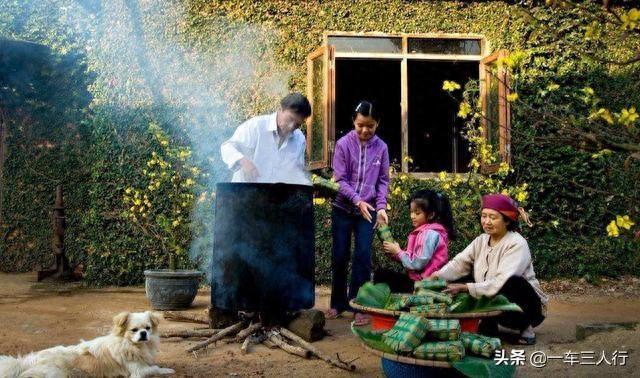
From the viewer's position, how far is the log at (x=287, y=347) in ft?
13.0

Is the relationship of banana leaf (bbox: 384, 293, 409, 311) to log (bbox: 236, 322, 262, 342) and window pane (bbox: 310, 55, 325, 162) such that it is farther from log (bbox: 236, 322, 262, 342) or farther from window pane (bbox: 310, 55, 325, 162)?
window pane (bbox: 310, 55, 325, 162)

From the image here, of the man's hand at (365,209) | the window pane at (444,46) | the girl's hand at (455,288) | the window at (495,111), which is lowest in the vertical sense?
the girl's hand at (455,288)

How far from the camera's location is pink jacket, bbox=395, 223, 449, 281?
4.48 meters

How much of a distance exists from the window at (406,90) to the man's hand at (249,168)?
248cm

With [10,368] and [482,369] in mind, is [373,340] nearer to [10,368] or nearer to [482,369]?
[482,369]

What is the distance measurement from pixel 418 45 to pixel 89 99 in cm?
504

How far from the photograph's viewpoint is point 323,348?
425 cm

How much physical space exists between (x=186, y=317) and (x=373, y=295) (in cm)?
201

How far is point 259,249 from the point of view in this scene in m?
4.13

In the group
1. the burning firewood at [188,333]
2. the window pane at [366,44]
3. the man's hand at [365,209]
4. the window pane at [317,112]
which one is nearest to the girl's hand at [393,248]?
the man's hand at [365,209]

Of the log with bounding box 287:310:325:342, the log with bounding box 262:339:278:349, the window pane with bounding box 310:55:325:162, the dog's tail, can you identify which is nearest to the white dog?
the dog's tail

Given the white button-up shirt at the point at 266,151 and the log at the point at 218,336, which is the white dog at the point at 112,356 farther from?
A: the white button-up shirt at the point at 266,151

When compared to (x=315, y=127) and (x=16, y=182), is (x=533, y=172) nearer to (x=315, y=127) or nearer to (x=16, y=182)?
(x=315, y=127)

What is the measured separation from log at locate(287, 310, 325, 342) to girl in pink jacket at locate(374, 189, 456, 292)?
0.57 m
